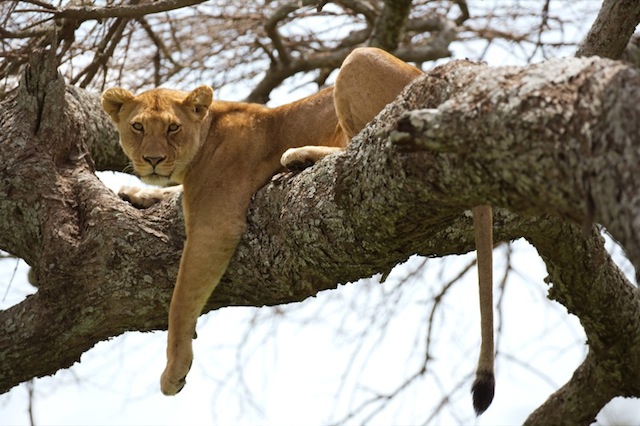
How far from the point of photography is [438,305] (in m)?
6.65

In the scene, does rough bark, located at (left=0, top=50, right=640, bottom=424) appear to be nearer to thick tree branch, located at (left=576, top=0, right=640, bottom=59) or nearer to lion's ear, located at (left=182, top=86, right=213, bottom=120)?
lion's ear, located at (left=182, top=86, right=213, bottom=120)

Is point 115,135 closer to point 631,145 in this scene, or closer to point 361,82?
point 361,82

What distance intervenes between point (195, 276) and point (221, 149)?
3.64 ft

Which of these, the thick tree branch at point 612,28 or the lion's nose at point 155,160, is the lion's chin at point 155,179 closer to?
the lion's nose at point 155,160

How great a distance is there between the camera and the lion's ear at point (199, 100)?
5270 millimetres

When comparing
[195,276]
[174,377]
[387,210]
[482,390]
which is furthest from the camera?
[174,377]

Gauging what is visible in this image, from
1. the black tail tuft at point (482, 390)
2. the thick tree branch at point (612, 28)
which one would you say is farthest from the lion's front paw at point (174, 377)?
the thick tree branch at point (612, 28)

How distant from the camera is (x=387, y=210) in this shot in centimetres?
339

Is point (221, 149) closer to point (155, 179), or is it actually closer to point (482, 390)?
point (155, 179)

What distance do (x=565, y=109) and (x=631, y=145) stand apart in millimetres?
284

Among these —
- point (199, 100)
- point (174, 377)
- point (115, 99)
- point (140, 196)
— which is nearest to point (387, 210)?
point (174, 377)

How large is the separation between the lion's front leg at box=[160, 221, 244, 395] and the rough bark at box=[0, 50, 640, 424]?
8 centimetres

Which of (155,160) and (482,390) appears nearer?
(482,390)

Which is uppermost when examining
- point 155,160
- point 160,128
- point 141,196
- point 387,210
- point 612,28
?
point 612,28
